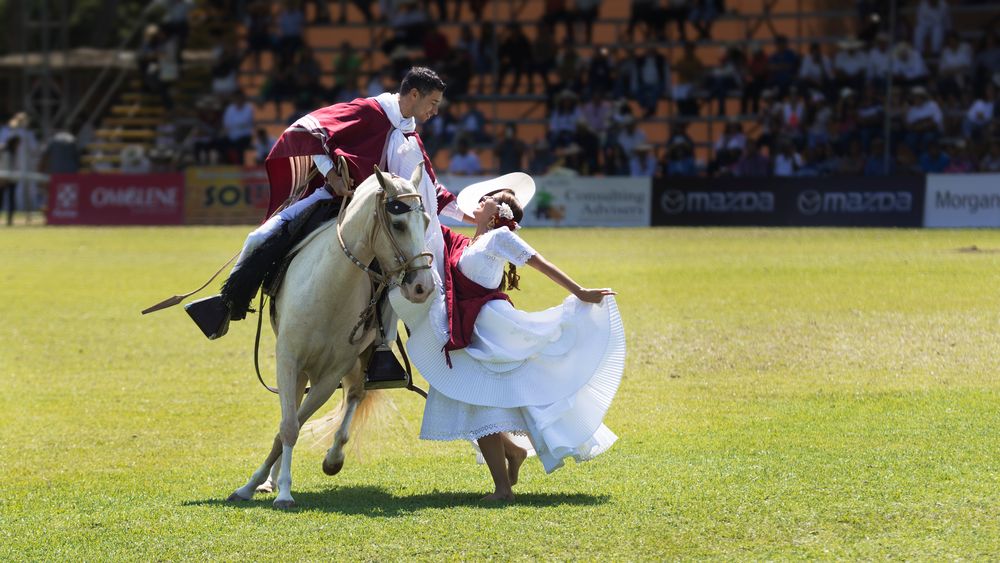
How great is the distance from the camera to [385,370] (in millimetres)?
8750

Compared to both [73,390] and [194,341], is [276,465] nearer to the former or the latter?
[73,390]

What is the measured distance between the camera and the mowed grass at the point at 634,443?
727cm

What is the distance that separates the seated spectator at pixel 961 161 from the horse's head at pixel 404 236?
22.8 metres

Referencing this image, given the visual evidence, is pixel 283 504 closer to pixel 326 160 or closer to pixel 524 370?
pixel 524 370

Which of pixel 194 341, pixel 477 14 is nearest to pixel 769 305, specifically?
pixel 194 341

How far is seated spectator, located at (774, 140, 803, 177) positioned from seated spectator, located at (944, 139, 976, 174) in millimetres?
2986

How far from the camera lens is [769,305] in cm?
1742

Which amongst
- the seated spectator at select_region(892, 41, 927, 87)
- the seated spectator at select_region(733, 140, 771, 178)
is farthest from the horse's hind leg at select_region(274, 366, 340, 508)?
the seated spectator at select_region(892, 41, 927, 87)

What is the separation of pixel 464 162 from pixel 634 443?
2265 centimetres


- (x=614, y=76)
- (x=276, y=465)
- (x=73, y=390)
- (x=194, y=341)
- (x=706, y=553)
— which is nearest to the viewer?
(x=706, y=553)

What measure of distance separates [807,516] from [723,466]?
1.54m

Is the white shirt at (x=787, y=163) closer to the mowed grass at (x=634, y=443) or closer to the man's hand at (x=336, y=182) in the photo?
the mowed grass at (x=634, y=443)

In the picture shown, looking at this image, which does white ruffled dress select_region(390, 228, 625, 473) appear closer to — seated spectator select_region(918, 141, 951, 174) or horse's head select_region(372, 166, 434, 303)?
horse's head select_region(372, 166, 434, 303)

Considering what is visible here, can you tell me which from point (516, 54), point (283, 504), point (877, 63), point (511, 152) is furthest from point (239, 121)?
point (283, 504)
